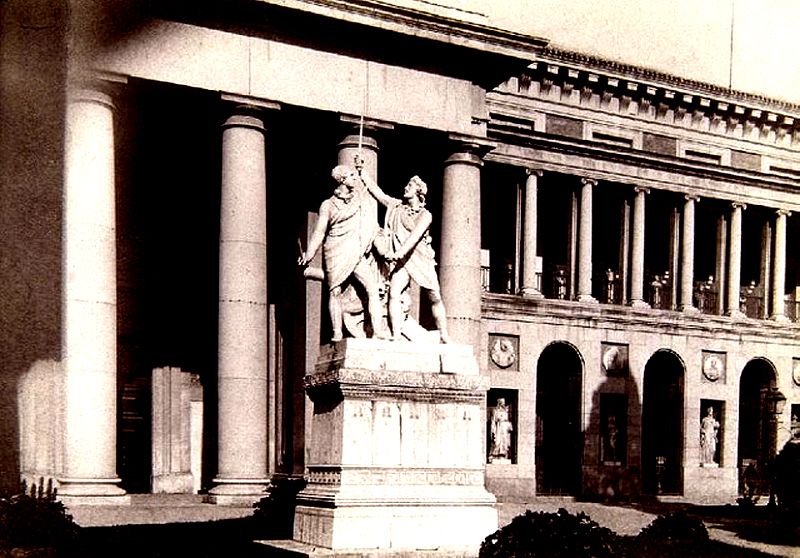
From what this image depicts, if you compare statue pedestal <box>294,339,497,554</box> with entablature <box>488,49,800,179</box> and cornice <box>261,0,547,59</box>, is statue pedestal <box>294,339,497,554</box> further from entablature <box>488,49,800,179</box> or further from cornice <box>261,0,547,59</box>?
entablature <box>488,49,800,179</box>

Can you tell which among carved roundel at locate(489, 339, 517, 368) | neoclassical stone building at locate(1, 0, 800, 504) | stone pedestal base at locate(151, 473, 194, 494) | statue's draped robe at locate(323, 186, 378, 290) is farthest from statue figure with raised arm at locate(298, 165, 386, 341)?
carved roundel at locate(489, 339, 517, 368)

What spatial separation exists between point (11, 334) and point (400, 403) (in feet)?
45.2

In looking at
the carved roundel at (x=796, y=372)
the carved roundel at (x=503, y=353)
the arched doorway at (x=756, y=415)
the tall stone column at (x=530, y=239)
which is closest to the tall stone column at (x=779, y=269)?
the carved roundel at (x=796, y=372)

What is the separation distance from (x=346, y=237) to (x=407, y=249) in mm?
922

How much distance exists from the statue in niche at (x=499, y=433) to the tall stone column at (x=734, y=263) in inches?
504

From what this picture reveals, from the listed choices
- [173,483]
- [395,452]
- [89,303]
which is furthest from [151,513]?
[395,452]

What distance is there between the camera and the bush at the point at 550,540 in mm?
12562

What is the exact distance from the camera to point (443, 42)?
96.6 feet

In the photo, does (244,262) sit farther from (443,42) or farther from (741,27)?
(741,27)

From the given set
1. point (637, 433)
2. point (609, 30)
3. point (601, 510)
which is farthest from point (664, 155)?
point (601, 510)

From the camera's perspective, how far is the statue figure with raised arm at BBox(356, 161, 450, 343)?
15.2m

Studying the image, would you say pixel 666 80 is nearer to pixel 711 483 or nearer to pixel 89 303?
pixel 711 483

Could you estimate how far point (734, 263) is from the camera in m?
45.6

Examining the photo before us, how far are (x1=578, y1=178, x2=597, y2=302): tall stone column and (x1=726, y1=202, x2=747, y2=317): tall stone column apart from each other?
744 centimetres
